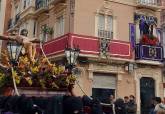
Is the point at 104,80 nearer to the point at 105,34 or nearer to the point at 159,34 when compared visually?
the point at 105,34

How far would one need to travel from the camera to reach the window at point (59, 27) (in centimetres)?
2200

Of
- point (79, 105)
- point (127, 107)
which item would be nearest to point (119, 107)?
point (127, 107)

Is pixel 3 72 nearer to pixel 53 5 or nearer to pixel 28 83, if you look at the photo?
pixel 28 83

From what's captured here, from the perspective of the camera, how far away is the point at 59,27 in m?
22.4

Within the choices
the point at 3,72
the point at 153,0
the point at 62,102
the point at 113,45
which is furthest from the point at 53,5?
the point at 62,102

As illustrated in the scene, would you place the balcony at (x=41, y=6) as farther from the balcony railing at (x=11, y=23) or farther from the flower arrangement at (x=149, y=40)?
the flower arrangement at (x=149, y=40)

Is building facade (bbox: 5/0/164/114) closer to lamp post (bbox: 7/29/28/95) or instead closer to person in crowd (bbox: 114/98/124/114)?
person in crowd (bbox: 114/98/124/114)

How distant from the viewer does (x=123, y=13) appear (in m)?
22.2

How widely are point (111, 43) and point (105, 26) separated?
1.60 meters

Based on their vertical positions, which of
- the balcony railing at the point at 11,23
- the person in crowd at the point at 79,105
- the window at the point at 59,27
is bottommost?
the person in crowd at the point at 79,105

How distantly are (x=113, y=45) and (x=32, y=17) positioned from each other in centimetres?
769

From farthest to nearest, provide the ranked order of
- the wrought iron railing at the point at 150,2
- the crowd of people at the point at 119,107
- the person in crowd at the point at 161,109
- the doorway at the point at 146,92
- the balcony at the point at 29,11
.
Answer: the balcony at the point at 29,11, the wrought iron railing at the point at 150,2, the doorway at the point at 146,92, the crowd of people at the point at 119,107, the person in crowd at the point at 161,109

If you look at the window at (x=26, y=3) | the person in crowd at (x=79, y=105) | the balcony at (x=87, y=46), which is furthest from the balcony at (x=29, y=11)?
the person in crowd at (x=79, y=105)

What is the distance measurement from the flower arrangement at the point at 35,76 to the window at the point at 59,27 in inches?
490
